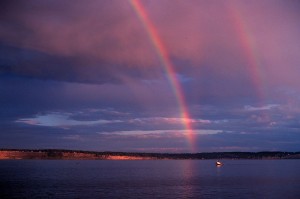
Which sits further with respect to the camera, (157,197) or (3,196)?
(157,197)

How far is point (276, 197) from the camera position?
72.5 metres

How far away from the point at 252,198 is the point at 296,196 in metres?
8.12

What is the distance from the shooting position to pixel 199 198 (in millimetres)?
71375

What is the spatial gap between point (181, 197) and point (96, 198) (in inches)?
600

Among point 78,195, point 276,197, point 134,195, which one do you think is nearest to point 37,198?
point 78,195

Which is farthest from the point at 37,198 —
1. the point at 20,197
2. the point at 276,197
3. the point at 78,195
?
the point at 276,197

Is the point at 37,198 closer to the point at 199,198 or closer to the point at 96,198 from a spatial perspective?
the point at 96,198

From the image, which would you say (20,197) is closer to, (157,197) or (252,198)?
(157,197)

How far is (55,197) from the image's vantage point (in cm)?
7056

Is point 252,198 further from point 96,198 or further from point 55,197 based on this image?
point 55,197

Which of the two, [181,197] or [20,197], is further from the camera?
[181,197]

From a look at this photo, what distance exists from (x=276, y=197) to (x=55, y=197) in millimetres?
38864

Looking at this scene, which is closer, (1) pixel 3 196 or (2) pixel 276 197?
(1) pixel 3 196

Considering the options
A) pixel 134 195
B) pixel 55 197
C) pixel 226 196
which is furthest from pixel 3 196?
pixel 226 196
